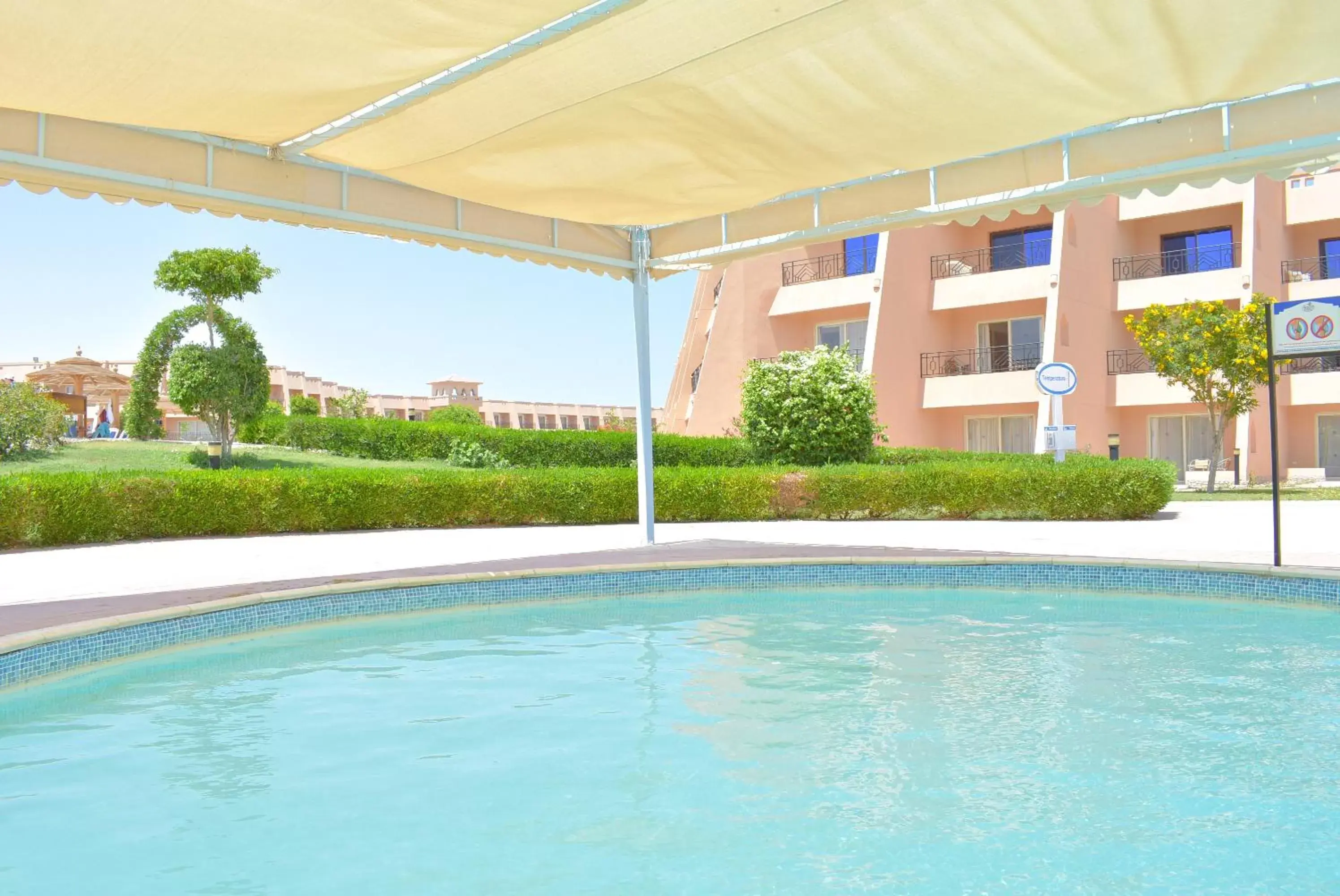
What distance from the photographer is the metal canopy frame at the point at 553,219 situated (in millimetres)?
6016

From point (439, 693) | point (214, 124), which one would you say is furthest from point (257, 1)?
point (439, 693)

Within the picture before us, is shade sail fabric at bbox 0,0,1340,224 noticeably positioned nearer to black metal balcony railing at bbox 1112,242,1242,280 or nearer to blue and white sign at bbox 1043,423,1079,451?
blue and white sign at bbox 1043,423,1079,451

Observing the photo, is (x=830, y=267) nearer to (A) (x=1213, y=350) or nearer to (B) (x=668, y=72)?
(A) (x=1213, y=350)

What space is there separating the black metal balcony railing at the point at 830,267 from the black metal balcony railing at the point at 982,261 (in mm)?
1859

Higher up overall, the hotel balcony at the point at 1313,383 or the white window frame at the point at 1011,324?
the white window frame at the point at 1011,324

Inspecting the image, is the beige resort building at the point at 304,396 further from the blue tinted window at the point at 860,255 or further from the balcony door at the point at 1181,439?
the balcony door at the point at 1181,439

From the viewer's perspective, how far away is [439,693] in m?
5.68

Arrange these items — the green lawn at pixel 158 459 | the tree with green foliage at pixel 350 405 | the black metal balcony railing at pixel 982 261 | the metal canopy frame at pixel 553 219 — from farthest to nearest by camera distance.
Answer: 1. the tree with green foliage at pixel 350 405
2. the black metal balcony railing at pixel 982 261
3. the green lawn at pixel 158 459
4. the metal canopy frame at pixel 553 219

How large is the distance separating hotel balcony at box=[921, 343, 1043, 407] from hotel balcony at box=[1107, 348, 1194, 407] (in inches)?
85.9

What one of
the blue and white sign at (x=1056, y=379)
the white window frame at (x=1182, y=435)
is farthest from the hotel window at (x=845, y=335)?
the blue and white sign at (x=1056, y=379)

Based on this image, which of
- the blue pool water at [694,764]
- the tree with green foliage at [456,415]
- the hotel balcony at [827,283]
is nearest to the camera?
the blue pool water at [694,764]

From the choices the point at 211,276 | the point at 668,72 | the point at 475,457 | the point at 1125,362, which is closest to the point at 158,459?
the point at 211,276

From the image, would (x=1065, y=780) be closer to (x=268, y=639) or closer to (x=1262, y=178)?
(x=268, y=639)

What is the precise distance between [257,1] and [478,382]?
236 feet
